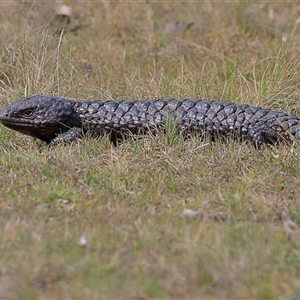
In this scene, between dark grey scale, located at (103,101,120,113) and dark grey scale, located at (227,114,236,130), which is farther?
dark grey scale, located at (103,101,120,113)

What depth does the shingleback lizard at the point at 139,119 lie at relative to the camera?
6.21 m

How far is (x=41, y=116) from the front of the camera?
20.8 feet

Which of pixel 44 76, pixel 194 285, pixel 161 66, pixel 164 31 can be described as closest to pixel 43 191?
pixel 194 285

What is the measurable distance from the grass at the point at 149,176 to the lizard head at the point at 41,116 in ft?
0.53

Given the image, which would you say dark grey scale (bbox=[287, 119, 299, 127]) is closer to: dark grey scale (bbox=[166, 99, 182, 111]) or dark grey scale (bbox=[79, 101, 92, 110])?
dark grey scale (bbox=[166, 99, 182, 111])

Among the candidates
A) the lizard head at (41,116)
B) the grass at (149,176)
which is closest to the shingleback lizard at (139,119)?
the lizard head at (41,116)

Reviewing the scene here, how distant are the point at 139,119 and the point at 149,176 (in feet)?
3.80

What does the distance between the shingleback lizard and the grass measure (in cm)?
20

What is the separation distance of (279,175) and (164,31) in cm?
448

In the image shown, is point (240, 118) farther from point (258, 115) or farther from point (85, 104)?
point (85, 104)

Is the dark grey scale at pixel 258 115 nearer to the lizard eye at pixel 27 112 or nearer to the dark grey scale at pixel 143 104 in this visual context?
the dark grey scale at pixel 143 104

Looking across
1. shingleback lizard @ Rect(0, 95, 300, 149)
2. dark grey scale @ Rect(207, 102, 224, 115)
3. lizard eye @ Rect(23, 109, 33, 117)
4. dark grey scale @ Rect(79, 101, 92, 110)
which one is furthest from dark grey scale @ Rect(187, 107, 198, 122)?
lizard eye @ Rect(23, 109, 33, 117)

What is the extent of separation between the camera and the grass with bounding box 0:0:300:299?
378cm

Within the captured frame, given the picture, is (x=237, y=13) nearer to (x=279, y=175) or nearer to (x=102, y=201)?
(x=279, y=175)
